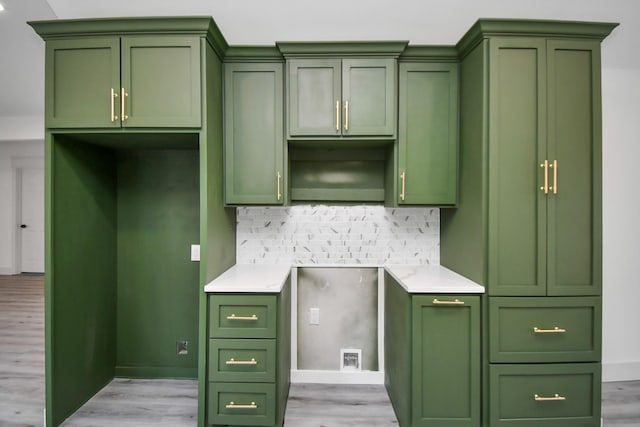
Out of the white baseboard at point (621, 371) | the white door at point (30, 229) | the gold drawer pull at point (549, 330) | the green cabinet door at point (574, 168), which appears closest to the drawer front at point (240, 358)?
the gold drawer pull at point (549, 330)

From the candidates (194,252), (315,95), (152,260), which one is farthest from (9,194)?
(315,95)

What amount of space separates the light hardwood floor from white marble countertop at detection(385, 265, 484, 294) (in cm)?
93

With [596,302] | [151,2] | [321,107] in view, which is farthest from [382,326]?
[151,2]

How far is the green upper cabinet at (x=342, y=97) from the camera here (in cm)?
214

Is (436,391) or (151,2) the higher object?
(151,2)

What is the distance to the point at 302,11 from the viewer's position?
7.64 feet

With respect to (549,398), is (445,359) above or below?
above

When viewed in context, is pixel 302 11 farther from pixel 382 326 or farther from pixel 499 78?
pixel 382 326

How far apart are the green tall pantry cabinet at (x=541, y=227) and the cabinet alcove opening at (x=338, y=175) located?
833 mm

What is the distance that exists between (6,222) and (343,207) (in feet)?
25.0

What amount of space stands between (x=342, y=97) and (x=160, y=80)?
3.67 feet

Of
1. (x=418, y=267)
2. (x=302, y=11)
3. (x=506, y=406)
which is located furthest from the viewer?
(x=418, y=267)

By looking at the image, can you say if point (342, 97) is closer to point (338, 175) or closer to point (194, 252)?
point (338, 175)

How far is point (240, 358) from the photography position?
188cm
